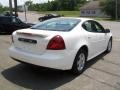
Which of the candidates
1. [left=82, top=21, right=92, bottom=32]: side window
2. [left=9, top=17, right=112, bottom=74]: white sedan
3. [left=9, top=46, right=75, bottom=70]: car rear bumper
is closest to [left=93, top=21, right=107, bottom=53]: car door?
[left=82, top=21, right=92, bottom=32]: side window

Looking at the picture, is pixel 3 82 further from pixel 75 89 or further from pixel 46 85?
pixel 75 89

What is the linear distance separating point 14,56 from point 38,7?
140 metres

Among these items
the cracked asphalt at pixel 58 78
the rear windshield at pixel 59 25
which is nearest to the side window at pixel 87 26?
the rear windshield at pixel 59 25

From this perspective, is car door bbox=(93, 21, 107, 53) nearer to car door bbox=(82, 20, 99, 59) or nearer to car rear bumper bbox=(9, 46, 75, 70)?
car door bbox=(82, 20, 99, 59)

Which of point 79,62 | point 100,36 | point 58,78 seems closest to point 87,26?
point 100,36

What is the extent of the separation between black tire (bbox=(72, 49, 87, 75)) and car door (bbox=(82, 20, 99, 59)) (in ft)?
1.29

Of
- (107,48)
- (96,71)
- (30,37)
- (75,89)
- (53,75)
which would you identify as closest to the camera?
(75,89)

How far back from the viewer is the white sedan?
5.46m

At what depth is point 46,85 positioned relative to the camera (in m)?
5.43

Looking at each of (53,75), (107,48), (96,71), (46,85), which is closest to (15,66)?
(53,75)

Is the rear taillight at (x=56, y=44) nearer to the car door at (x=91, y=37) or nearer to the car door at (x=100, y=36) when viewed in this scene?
the car door at (x=91, y=37)

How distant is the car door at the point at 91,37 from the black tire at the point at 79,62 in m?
0.39

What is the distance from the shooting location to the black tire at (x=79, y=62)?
19.7 ft

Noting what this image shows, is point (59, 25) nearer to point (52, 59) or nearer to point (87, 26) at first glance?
point (87, 26)
